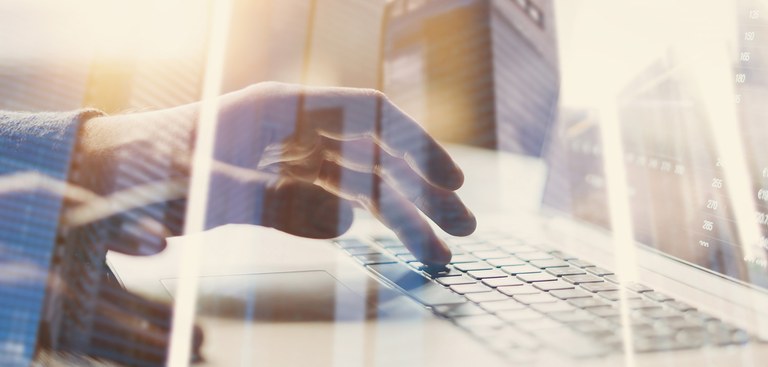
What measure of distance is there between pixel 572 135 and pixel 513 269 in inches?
14.9

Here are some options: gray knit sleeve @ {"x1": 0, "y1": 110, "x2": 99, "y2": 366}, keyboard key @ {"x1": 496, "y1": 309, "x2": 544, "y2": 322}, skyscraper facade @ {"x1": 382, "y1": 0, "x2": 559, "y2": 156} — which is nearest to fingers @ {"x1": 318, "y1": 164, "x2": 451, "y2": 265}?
keyboard key @ {"x1": 496, "y1": 309, "x2": 544, "y2": 322}

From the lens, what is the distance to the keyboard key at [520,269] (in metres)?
0.38

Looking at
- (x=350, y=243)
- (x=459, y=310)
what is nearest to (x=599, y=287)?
(x=459, y=310)

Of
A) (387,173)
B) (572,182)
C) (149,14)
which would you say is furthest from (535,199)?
(149,14)

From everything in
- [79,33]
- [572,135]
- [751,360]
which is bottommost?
[751,360]

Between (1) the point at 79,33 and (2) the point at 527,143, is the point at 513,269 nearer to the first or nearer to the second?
(2) the point at 527,143

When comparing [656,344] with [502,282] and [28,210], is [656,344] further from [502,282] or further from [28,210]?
[28,210]

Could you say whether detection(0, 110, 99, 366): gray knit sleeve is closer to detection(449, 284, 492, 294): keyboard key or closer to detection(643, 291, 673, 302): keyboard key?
detection(449, 284, 492, 294): keyboard key

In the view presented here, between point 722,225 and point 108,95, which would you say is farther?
point 108,95

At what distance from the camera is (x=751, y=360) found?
250 mm

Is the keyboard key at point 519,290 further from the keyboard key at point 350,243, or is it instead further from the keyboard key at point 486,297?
the keyboard key at point 350,243

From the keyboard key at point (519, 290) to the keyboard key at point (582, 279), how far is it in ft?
0.13

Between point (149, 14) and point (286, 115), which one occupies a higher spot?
point (149, 14)

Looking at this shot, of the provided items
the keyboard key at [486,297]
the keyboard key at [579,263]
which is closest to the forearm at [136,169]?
the keyboard key at [486,297]
